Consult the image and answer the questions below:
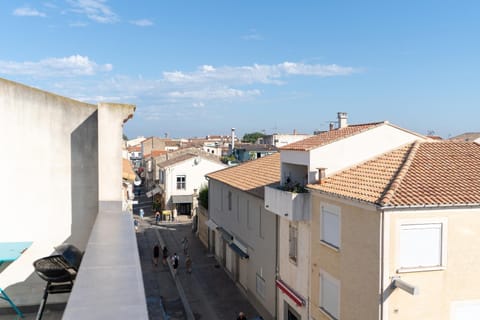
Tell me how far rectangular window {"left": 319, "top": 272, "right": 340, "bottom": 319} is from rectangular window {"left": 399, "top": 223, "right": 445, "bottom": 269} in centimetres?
268

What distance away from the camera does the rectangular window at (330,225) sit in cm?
1373

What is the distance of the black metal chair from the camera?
17.8 feet

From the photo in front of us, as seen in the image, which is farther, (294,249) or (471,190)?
(294,249)

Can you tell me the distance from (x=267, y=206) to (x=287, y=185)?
1.38 m

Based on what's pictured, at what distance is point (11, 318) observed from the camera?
19.9 feet

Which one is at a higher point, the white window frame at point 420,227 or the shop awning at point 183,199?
the white window frame at point 420,227

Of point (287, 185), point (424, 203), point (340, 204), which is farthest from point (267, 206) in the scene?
point (424, 203)

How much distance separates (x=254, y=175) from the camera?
24.6 m

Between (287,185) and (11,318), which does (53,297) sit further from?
(287,185)

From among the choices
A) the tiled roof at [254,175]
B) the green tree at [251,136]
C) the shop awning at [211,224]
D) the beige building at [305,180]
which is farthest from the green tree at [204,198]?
the green tree at [251,136]

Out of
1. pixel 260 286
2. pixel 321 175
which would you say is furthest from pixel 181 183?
pixel 321 175

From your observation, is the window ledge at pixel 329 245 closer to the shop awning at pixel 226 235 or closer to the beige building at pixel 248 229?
the beige building at pixel 248 229

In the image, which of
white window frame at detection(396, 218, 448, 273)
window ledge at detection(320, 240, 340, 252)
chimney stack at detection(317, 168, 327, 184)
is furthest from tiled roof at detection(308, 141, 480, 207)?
window ledge at detection(320, 240, 340, 252)

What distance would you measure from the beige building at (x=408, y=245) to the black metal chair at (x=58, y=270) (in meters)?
8.45
